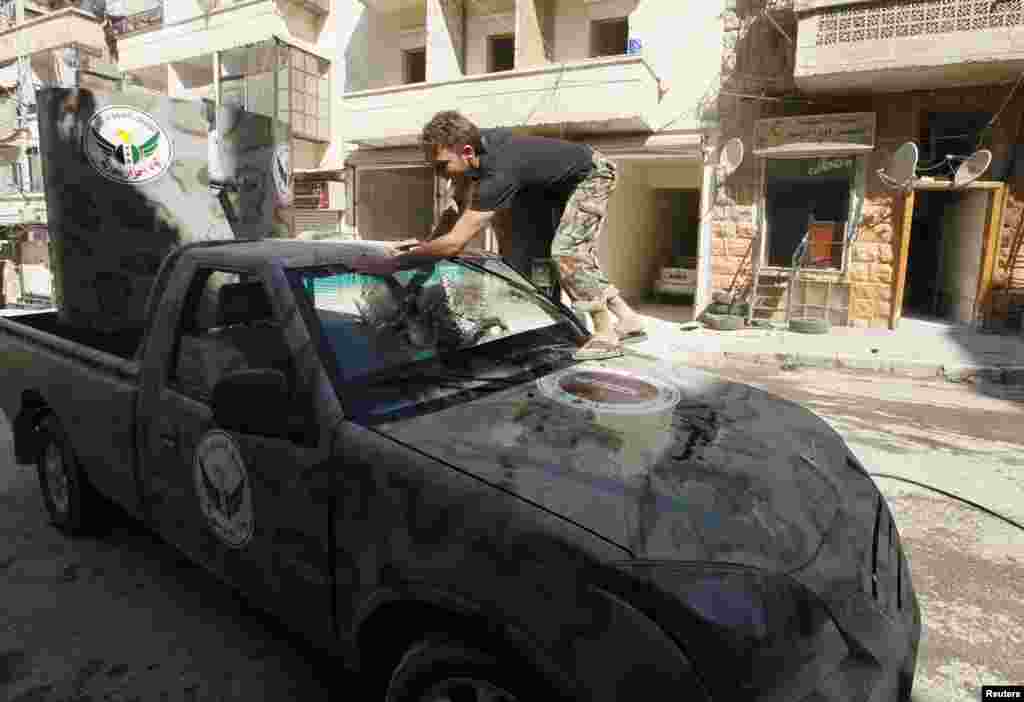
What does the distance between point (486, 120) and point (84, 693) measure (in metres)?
13.0

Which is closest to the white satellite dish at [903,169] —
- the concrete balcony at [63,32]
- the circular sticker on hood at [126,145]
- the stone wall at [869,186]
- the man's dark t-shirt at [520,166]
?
the stone wall at [869,186]

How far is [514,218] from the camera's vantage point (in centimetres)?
418

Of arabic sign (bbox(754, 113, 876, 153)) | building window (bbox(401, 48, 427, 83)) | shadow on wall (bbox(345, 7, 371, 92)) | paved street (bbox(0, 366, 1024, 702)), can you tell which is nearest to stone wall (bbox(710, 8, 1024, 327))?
arabic sign (bbox(754, 113, 876, 153))

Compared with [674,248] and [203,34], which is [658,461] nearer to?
[674,248]

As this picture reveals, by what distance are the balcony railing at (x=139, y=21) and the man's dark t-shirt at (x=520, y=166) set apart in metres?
23.3

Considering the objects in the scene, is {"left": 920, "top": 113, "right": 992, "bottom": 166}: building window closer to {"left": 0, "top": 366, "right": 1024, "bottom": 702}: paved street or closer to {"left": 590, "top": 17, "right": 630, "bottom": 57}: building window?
{"left": 590, "top": 17, "right": 630, "bottom": 57}: building window

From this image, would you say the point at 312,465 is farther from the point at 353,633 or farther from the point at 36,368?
the point at 36,368

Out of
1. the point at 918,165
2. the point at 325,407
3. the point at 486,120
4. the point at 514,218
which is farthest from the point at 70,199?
the point at 918,165

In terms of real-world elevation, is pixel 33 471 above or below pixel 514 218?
below

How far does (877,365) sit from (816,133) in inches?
196

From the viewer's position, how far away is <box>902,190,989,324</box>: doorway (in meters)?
11.0

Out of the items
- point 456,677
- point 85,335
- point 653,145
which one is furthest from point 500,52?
point 456,677

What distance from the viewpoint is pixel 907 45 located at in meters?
9.68

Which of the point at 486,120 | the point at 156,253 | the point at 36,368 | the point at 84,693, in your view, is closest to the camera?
the point at 84,693
